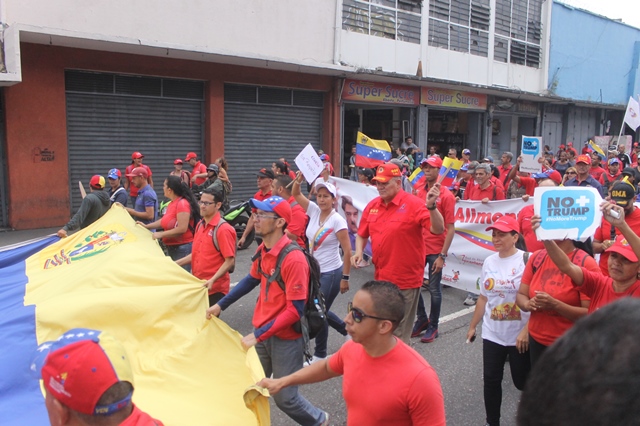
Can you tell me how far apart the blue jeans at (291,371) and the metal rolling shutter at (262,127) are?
42.2ft

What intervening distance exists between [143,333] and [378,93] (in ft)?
53.1

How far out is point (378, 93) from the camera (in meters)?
19.4

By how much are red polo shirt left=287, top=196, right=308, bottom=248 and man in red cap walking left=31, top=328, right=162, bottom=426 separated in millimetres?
4637

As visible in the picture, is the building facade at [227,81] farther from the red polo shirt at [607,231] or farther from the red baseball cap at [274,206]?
A: the red polo shirt at [607,231]

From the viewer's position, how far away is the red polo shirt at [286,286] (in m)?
3.96

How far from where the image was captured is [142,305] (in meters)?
4.50

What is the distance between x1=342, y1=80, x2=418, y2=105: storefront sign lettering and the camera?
1877 centimetres

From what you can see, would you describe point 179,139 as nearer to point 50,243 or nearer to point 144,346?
point 50,243

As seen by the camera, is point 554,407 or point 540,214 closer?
point 554,407

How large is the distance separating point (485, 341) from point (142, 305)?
8.73ft

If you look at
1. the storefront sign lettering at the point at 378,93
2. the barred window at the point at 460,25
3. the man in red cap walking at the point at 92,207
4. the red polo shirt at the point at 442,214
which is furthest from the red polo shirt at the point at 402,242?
the barred window at the point at 460,25

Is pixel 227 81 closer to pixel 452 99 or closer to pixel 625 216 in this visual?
pixel 452 99

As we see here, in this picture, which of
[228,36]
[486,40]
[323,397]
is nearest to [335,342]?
[323,397]

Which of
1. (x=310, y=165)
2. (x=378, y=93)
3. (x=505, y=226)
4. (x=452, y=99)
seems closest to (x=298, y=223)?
(x=310, y=165)
